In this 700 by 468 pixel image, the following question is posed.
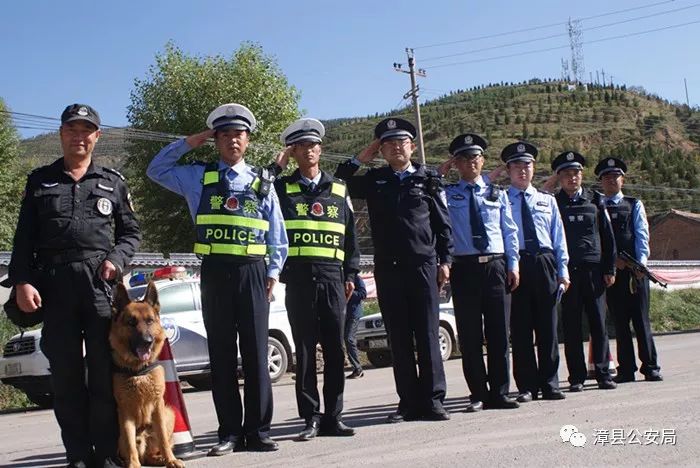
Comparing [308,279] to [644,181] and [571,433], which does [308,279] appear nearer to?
[571,433]

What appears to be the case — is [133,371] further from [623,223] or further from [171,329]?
[171,329]

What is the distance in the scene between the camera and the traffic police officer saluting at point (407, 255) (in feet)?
24.7

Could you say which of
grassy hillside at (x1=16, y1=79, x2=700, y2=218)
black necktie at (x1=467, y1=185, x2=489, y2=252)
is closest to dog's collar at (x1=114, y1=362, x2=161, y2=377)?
black necktie at (x1=467, y1=185, x2=489, y2=252)

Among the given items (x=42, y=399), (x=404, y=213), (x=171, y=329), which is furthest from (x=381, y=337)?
(x=404, y=213)

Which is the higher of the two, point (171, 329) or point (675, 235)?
point (675, 235)

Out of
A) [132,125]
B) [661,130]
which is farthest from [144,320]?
[661,130]

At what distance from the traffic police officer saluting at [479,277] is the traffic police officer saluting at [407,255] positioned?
1.94 ft

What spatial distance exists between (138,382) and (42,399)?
329 inches

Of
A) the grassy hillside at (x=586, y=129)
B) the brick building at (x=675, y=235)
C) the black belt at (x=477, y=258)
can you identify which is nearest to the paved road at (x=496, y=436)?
the black belt at (x=477, y=258)

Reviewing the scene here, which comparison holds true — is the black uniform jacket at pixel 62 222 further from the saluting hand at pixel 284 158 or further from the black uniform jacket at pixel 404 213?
the black uniform jacket at pixel 404 213

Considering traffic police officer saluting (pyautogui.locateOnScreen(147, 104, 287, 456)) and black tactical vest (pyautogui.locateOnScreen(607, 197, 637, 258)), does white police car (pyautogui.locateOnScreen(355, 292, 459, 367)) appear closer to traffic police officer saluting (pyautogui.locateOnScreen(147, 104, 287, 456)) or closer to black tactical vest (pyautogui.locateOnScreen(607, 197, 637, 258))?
black tactical vest (pyautogui.locateOnScreen(607, 197, 637, 258))

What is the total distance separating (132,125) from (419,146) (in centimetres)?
1201

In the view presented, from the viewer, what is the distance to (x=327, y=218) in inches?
277

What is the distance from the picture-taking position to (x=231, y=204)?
636 centimetres
